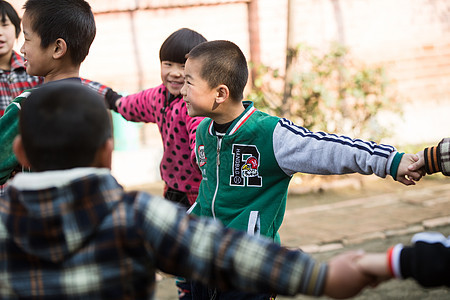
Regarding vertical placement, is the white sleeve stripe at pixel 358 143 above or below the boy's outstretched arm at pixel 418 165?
above

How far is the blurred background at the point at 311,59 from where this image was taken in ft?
23.9

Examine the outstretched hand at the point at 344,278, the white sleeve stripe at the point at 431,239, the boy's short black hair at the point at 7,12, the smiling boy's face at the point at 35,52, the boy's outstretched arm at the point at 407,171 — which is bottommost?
the outstretched hand at the point at 344,278

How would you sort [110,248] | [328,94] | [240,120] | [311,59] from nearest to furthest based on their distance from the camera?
[110,248] → [240,120] → [328,94] → [311,59]

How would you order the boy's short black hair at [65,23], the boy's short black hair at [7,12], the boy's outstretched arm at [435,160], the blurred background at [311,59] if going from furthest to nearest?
the blurred background at [311,59] < the boy's short black hair at [7,12] < the boy's short black hair at [65,23] < the boy's outstretched arm at [435,160]

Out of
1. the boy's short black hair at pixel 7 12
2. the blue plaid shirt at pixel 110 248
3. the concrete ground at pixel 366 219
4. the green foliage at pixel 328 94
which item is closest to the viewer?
the blue plaid shirt at pixel 110 248

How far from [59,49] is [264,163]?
1.21 meters

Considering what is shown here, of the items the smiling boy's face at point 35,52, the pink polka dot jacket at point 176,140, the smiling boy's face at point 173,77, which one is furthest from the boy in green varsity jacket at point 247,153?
the smiling boy's face at point 35,52

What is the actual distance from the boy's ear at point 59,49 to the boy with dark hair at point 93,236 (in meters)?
1.36

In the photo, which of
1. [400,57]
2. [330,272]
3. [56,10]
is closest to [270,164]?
[330,272]

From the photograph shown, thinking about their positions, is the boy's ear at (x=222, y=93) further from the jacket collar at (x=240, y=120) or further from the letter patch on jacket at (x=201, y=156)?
the letter patch on jacket at (x=201, y=156)

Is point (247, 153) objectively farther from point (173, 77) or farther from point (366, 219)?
point (366, 219)

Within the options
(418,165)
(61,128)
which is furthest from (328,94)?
(61,128)

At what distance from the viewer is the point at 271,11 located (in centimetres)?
820

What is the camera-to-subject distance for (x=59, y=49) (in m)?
2.88
